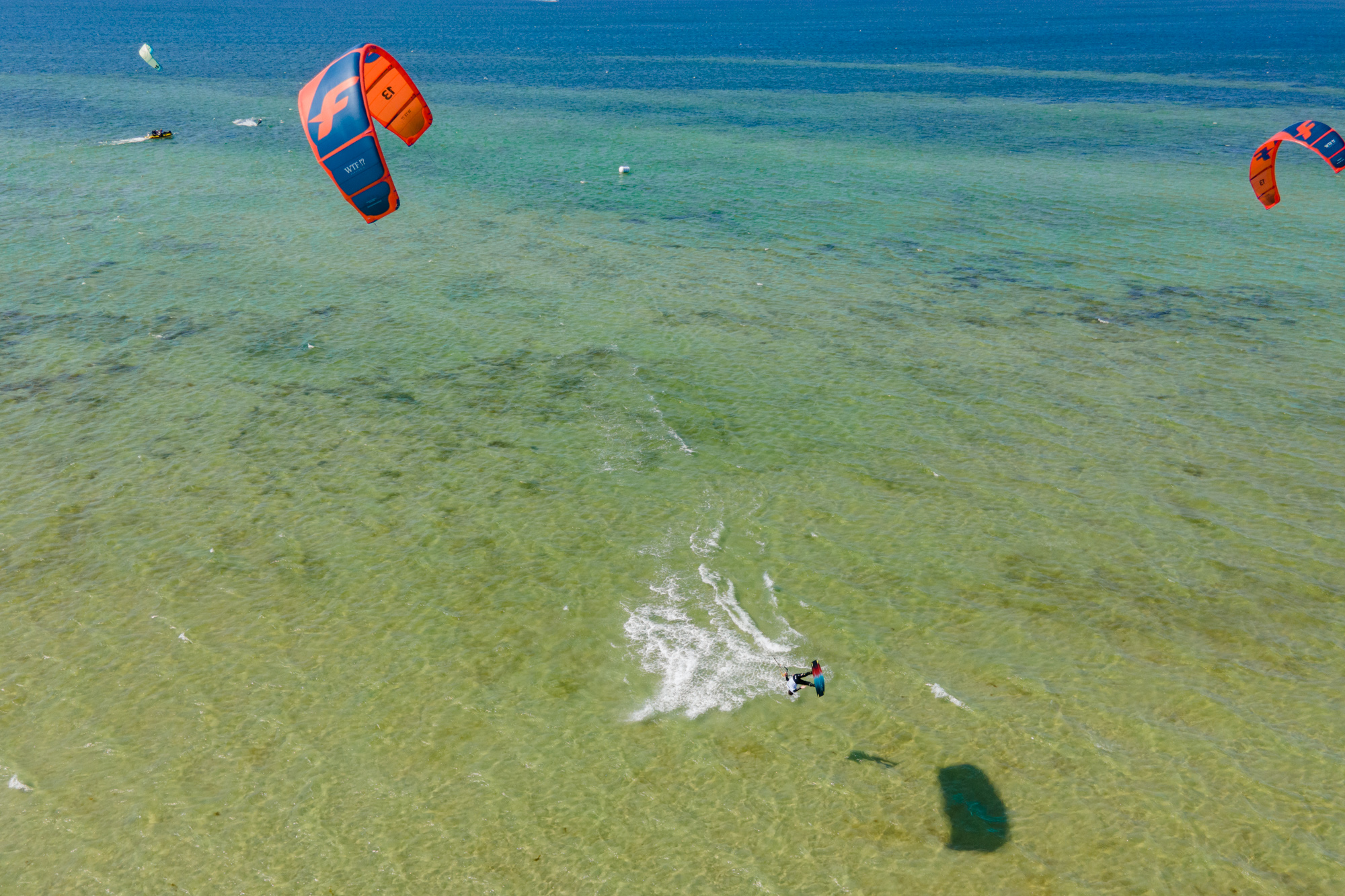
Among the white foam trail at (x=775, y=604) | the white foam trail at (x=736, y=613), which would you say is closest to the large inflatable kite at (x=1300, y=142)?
the white foam trail at (x=775, y=604)

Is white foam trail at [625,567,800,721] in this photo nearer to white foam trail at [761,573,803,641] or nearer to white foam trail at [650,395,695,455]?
white foam trail at [761,573,803,641]

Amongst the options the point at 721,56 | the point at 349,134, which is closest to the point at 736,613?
the point at 349,134

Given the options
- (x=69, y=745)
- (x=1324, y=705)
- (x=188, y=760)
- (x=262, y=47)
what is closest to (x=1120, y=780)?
(x=1324, y=705)

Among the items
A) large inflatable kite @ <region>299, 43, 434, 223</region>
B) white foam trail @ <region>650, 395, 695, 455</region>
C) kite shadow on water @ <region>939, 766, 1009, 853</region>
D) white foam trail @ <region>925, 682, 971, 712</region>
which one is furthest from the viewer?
white foam trail @ <region>650, 395, 695, 455</region>

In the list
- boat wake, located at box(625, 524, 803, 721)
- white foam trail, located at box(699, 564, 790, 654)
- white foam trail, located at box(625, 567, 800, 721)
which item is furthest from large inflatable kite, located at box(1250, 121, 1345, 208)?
white foam trail, located at box(625, 567, 800, 721)

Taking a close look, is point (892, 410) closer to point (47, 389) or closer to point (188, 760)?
point (188, 760)
